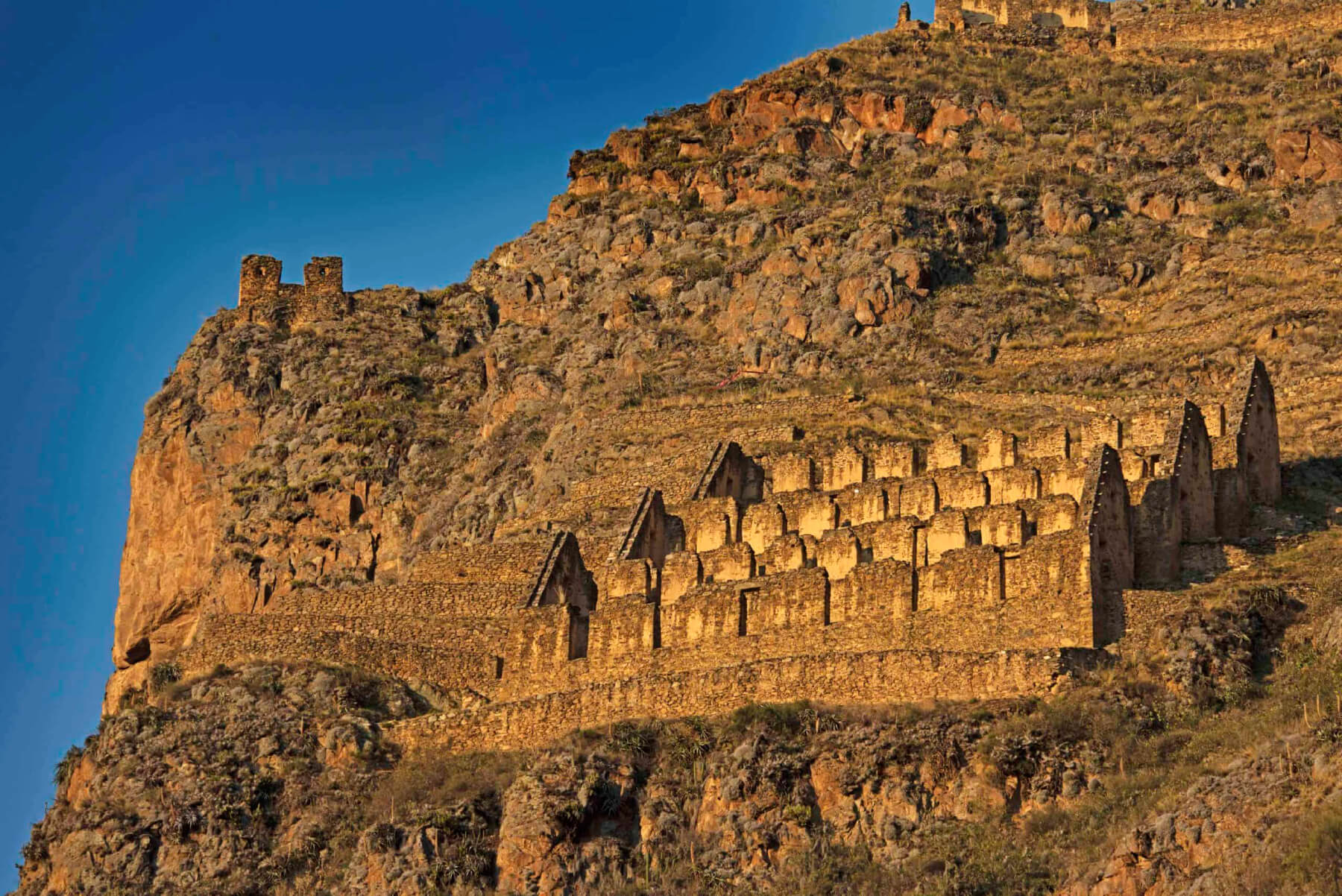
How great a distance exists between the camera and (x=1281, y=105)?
85.4 m

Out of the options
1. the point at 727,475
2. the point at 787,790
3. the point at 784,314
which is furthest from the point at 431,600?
the point at 784,314

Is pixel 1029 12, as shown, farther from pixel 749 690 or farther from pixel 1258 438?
pixel 749 690

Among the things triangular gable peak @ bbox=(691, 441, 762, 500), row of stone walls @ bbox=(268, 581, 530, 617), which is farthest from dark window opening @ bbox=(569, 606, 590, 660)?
triangular gable peak @ bbox=(691, 441, 762, 500)

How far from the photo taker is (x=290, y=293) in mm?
85250

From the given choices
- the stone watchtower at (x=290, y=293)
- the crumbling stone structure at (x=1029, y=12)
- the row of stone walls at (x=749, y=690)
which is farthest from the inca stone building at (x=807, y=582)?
the crumbling stone structure at (x=1029, y=12)

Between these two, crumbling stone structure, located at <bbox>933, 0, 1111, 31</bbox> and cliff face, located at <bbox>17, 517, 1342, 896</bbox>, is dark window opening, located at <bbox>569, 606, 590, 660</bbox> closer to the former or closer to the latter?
cliff face, located at <bbox>17, 517, 1342, 896</bbox>

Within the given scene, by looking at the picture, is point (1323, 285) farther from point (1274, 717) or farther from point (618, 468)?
point (1274, 717)

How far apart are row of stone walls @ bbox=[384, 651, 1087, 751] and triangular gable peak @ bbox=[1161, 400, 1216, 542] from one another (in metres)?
7.31

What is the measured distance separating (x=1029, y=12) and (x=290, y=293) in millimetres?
32616

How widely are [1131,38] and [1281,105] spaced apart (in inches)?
479

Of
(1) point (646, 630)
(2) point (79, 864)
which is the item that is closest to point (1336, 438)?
(1) point (646, 630)

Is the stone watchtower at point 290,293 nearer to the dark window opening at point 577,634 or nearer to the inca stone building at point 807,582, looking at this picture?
the inca stone building at point 807,582

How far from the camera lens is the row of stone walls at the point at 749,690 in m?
48.2

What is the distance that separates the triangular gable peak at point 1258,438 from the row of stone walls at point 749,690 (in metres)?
10.8
